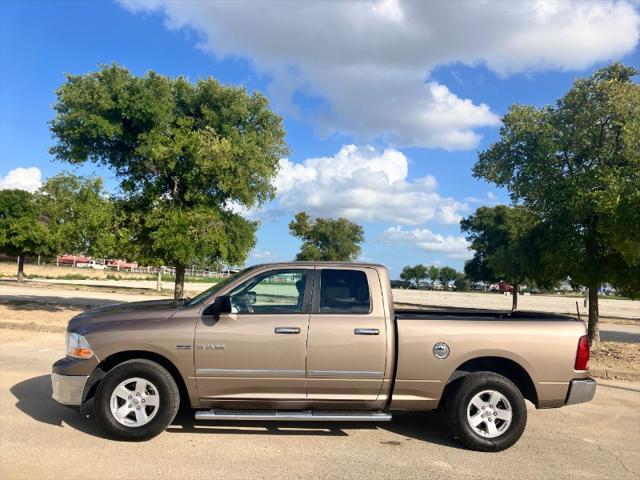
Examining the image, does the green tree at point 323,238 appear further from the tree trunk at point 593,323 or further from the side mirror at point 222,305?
the side mirror at point 222,305

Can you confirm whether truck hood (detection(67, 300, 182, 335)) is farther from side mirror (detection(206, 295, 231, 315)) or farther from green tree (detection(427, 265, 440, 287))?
green tree (detection(427, 265, 440, 287))

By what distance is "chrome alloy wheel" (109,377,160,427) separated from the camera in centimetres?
526

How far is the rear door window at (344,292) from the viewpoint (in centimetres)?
558

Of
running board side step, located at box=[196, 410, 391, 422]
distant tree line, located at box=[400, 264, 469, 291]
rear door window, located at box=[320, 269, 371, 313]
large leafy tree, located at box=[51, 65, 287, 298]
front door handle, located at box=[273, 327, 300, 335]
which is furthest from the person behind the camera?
distant tree line, located at box=[400, 264, 469, 291]

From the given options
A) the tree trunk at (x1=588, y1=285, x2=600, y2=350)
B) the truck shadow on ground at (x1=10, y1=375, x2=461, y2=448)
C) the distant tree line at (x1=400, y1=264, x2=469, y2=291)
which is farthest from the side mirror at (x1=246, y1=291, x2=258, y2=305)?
the distant tree line at (x1=400, y1=264, x2=469, y2=291)

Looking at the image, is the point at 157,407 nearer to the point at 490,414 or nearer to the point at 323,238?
the point at 490,414

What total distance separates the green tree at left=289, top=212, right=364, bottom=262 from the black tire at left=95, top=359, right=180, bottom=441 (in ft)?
148

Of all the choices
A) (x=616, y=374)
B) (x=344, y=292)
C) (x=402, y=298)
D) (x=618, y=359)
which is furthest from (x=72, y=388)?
(x=402, y=298)

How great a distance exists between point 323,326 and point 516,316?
2357mm

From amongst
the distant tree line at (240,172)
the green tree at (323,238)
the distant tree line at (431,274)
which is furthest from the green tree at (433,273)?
the distant tree line at (240,172)

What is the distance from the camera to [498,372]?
5.72 metres

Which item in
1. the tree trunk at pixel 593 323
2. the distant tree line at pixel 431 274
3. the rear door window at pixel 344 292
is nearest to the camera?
the rear door window at pixel 344 292

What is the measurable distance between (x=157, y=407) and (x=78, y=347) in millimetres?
1006

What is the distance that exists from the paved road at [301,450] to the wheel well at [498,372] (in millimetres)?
557
